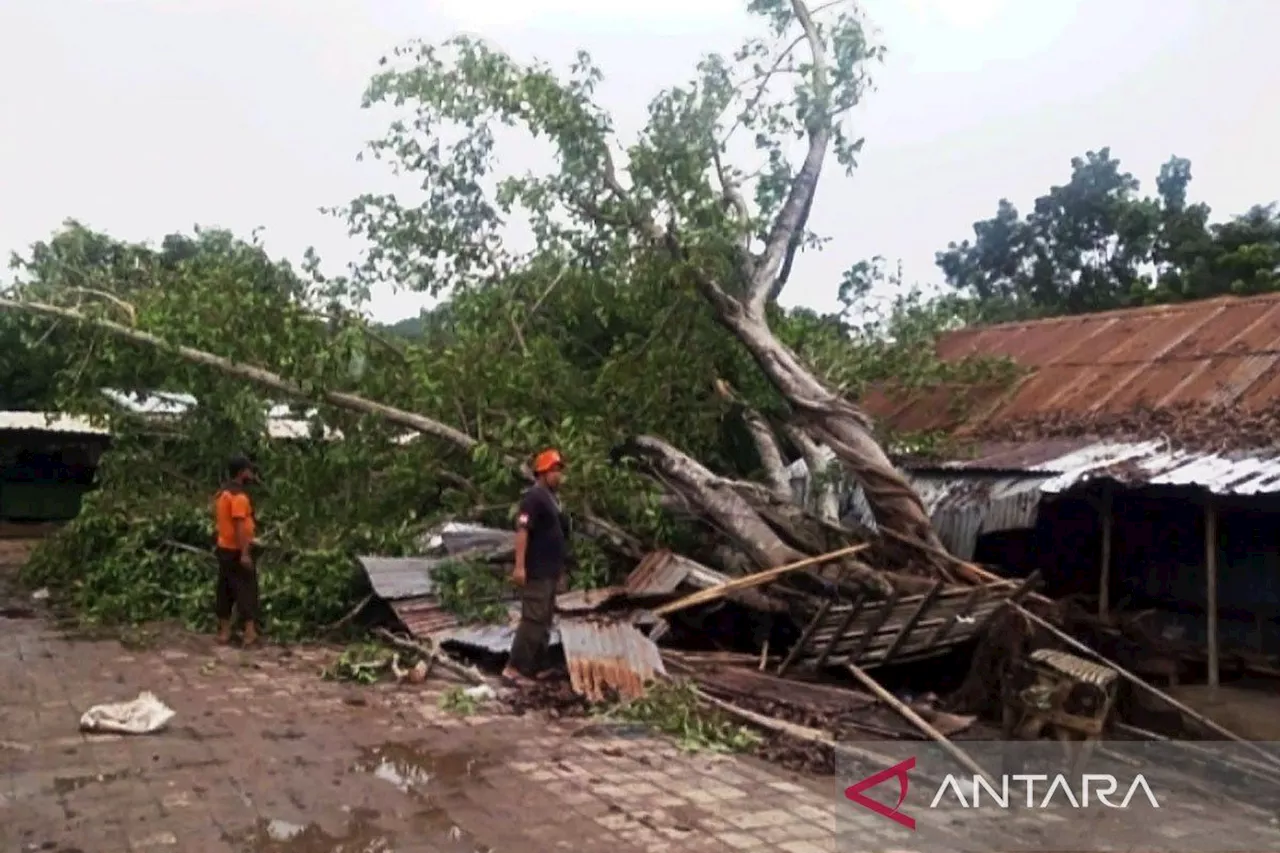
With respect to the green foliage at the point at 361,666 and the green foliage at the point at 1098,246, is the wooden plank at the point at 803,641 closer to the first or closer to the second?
the green foliage at the point at 361,666

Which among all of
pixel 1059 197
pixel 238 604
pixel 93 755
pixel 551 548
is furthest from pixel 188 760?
pixel 1059 197

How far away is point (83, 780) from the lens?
5.06 meters

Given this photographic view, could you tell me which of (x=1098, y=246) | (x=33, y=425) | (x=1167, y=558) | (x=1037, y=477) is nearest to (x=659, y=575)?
(x=1037, y=477)

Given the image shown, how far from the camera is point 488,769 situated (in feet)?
17.8

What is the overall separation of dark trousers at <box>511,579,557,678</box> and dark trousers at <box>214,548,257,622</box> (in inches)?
92.3

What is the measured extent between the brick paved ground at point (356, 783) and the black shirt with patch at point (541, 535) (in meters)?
0.96

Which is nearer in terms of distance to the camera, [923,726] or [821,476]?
[923,726]

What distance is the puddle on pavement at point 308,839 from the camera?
14.2 feet

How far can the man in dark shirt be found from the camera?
7188 mm

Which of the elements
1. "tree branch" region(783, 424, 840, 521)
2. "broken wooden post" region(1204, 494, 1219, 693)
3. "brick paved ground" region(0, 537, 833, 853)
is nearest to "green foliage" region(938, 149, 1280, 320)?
"tree branch" region(783, 424, 840, 521)

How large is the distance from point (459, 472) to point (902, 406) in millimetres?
4149

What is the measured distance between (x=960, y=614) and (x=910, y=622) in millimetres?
291

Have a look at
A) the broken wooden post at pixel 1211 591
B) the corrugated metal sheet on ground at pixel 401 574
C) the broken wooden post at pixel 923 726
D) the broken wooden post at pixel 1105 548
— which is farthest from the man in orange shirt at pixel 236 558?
the broken wooden post at pixel 1211 591

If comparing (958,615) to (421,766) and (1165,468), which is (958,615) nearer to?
(1165,468)
